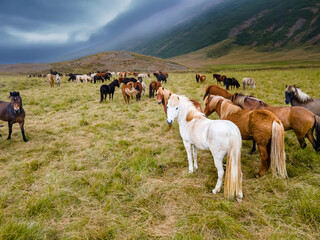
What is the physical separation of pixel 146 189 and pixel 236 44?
221745mm

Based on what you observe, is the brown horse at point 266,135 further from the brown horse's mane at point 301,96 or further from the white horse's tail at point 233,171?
the brown horse's mane at point 301,96

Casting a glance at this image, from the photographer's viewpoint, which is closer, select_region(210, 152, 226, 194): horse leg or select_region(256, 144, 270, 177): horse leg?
select_region(210, 152, 226, 194): horse leg

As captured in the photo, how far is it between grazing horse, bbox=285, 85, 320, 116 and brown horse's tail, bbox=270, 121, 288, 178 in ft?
13.8

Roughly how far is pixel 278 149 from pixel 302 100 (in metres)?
4.55

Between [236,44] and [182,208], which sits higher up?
[236,44]

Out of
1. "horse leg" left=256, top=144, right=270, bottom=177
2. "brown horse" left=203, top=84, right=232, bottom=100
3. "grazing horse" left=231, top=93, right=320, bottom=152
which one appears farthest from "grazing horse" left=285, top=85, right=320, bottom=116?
"horse leg" left=256, top=144, right=270, bottom=177

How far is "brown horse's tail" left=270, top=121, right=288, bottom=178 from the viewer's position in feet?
10.3

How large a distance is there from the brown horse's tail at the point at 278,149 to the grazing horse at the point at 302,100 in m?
4.22

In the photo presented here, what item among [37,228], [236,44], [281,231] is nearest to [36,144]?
[37,228]

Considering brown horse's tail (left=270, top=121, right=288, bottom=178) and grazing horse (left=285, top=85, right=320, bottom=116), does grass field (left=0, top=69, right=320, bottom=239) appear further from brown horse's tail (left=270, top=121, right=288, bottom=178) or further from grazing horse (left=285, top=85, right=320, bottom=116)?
grazing horse (left=285, top=85, right=320, bottom=116)

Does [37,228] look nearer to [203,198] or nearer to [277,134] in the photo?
[203,198]

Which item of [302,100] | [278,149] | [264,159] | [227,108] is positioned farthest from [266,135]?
[302,100]

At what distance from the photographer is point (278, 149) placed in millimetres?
3186

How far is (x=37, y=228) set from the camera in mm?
2312
